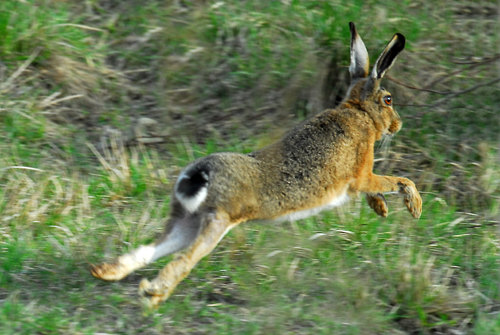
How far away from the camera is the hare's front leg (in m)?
5.17

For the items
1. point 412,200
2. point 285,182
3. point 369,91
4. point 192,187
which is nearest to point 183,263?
point 192,187

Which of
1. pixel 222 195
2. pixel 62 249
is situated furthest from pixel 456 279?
pixel 62 249

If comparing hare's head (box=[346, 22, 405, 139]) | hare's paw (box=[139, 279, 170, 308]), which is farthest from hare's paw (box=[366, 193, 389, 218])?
hare's paw (box=[139, 279, 170, 308])

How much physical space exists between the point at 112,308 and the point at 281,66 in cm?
386

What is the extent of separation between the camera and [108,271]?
4379mm

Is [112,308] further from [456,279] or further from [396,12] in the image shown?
[396,12]

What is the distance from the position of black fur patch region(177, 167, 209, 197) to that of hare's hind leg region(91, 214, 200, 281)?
32 cm

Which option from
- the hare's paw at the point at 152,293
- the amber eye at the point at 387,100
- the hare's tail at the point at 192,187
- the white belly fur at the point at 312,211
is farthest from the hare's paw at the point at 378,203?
the hare's paw at the point at 152,293

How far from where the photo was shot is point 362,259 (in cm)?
504

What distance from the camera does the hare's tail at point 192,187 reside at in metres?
4.36

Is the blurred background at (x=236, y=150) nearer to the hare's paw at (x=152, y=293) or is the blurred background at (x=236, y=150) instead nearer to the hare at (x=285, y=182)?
the hare's paw at (x=152, y=293)

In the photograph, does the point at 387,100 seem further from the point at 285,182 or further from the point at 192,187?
the point at 192,187

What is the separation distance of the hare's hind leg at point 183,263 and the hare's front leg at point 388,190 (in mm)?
1282

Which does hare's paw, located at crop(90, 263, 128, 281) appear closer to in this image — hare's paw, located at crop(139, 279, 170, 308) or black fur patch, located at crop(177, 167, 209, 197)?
hare's paw, located at crop(139, 279, 170, 308)
